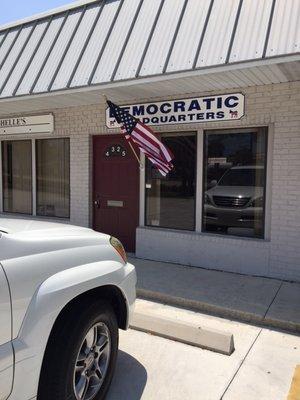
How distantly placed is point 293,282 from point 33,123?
603cm

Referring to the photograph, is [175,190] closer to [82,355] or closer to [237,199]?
[237,199]

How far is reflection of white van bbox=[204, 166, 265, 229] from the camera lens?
6617 millimetres

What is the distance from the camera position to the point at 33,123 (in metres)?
8.92

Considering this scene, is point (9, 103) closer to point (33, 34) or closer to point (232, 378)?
point (33, 34)

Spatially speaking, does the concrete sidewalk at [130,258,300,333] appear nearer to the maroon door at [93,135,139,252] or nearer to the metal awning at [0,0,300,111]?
the maroon door at [93,135,139,252]

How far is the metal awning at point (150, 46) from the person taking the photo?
5.19 metres

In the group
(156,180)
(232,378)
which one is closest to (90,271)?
(232,378)

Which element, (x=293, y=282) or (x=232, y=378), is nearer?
(x=232, y=378)

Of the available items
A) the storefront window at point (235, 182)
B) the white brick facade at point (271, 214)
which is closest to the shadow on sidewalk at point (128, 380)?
the white brick facade at point (271, 214)

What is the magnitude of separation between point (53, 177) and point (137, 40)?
12.6 ft

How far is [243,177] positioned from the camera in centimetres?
670

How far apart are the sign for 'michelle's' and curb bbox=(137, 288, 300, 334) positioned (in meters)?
2.86

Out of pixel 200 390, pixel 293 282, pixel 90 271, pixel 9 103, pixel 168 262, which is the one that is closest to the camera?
pixel 90 271

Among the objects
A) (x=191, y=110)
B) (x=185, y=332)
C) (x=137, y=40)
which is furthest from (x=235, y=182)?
(x=185, y=332)
